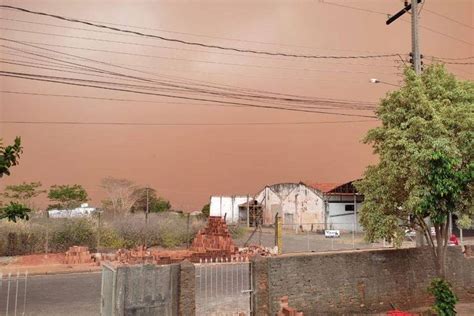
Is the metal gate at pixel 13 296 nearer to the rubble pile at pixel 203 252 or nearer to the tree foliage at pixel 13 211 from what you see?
the rubble pile at pixel 203 252

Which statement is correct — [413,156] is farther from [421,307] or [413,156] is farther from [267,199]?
[267,199]

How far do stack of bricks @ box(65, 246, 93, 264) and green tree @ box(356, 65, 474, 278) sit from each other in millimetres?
14200

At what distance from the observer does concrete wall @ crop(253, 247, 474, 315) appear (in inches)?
395

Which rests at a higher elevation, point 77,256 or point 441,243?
point 441,243

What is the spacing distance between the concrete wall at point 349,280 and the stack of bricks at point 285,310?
131 mm

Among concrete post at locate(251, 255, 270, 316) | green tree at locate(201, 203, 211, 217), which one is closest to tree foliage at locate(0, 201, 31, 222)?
concrete post at locate(251, 255, 270, 316)

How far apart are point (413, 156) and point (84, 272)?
1503 cm

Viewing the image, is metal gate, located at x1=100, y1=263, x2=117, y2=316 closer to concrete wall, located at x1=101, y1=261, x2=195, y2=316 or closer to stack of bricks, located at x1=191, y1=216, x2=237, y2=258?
concrete wall, located at x1=101, y1=261, x2=195, y2=316

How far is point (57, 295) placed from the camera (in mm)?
14172

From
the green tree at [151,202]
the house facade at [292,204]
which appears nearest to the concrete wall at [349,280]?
the house facade at [292,204]

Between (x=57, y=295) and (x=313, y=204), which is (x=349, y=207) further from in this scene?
(x=57, y=295)

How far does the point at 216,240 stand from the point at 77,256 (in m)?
6.81

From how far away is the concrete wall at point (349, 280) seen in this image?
32.9ft

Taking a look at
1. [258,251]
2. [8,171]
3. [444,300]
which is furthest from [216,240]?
[8,171]
